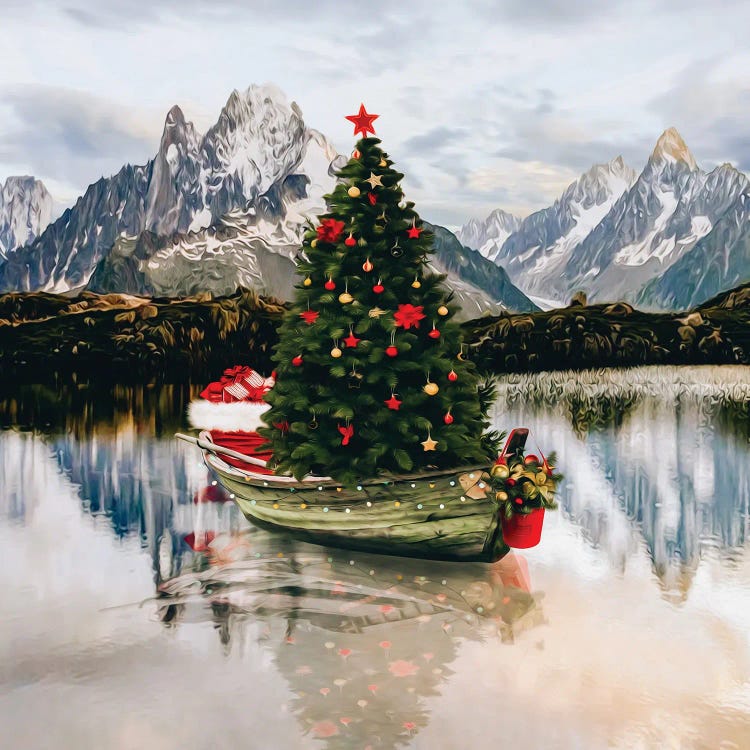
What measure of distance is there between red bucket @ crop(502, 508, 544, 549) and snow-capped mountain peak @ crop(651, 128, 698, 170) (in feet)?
61.9

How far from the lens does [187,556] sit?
5809mm

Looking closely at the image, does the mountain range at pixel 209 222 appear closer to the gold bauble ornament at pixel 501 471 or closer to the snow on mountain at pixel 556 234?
the snow on mountain at pixel 556 234

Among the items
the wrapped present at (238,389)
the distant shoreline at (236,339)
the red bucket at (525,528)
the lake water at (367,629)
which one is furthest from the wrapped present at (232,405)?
the distant shoreline at (236,339)

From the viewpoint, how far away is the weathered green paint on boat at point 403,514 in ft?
16.8

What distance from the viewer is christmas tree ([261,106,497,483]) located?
554 centimetres

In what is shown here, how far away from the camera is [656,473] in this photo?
28.3 feet

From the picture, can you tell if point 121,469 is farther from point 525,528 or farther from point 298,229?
point 298,229

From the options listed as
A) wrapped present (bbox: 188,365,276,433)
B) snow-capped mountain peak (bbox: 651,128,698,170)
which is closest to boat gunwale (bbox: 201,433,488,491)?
wrapped present (bbox: 188,365,276,433)

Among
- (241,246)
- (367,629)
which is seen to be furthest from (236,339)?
(367,629)

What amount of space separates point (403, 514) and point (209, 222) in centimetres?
3621

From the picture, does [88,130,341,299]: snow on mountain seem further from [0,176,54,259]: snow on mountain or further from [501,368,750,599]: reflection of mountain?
[501,368,750,599]: reflection of mountain

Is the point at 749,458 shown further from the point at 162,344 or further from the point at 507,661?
the point at 162,344

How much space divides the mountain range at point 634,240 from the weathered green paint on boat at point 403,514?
21.7 metres

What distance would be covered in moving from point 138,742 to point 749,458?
8173 millimetres
